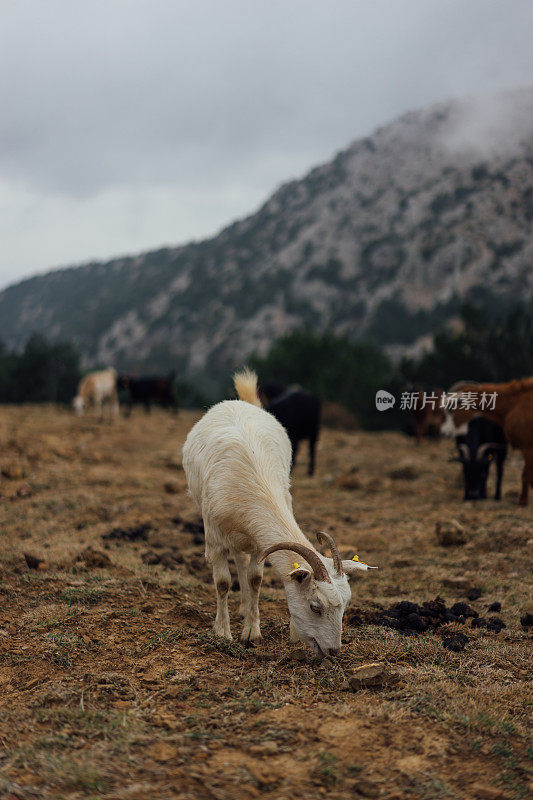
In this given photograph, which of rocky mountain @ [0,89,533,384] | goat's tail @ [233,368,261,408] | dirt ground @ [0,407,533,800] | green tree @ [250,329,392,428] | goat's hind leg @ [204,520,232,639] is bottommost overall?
dirt ground @ [0,407,533,800]

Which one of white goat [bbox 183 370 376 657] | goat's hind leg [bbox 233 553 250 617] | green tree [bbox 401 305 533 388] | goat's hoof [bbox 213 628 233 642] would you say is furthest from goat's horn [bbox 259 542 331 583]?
green tree [bbox 401 305 533 388]

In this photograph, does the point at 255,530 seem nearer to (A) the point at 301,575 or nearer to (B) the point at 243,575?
(A) the point at 301,575

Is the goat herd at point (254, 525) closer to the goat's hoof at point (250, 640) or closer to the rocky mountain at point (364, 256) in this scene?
the goat's hoof at point (250, 640)

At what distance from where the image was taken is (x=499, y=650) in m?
4.79

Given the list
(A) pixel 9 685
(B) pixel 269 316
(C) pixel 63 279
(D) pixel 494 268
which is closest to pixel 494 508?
(A) pixel 9 685

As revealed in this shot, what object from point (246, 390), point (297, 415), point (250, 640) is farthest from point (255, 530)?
point (297, 415)

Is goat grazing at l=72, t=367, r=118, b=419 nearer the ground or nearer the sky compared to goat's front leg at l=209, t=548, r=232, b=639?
nearer the sky

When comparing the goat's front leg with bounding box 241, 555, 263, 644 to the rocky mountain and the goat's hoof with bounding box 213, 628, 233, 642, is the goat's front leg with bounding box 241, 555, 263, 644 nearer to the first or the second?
the goat's hoof with bounding box 213, 628, 233, 642

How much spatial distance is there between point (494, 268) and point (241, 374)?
71128 mm

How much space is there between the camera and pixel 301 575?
427 cm

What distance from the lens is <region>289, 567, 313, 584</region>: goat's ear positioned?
4.20 m

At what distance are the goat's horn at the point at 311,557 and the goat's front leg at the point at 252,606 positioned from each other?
684mm

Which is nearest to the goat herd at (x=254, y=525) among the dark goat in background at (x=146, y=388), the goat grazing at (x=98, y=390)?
the goat grazing at (x=98, y=390)

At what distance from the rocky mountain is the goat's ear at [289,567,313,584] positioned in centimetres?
6479
